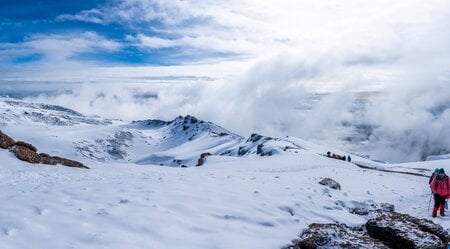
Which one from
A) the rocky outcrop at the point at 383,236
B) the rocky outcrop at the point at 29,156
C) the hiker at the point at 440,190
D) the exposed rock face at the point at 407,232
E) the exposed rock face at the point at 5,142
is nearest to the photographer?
the rocky outcrop at the point at 383,236

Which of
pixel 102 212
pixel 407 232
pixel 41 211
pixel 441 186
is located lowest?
pixel 41 211

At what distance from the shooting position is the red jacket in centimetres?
2015

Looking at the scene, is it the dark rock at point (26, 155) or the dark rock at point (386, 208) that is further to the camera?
the dark rock at point (26, 155)

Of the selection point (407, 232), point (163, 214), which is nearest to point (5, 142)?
point (163, 214)

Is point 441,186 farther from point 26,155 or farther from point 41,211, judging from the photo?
point 26,155

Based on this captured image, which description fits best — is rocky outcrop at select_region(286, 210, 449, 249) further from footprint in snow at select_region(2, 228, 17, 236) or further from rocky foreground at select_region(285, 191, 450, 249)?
footprint in snow at select_region(2, 228, 17, 236)

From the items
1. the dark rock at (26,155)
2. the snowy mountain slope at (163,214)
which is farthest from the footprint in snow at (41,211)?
the dark rock at (26,155)

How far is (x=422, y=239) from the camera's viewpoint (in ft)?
37.9

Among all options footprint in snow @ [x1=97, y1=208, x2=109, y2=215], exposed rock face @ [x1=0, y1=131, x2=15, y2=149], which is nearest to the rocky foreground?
footprint in snow @ [x1=97, y1=208, x2=109, y2=215]

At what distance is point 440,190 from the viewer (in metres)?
20.2

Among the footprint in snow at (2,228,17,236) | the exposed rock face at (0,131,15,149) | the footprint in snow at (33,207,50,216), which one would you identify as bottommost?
the footprint in snow at (2,228,17,236)

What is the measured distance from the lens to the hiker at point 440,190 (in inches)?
790

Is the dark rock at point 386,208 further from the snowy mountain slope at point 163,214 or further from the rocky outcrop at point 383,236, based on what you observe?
the rocky outcrop at point 383,236

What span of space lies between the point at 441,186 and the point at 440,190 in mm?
302
